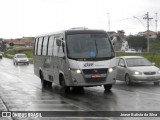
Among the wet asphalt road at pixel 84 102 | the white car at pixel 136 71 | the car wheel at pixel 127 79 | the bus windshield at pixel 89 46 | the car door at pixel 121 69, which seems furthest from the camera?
the car door at pixel 121 69

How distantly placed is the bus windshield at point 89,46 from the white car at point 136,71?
3.40 meters

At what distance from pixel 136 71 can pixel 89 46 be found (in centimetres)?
407

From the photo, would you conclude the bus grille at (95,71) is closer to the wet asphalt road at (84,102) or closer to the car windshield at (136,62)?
the wet asphalt road at (84,102)

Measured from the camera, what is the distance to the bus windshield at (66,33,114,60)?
52.6 feet

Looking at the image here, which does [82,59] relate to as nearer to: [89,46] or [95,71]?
[95,71]

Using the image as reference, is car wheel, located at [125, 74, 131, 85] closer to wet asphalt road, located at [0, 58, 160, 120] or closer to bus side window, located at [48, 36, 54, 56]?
wet asphalt road, located at [0, 58, 160, 120]

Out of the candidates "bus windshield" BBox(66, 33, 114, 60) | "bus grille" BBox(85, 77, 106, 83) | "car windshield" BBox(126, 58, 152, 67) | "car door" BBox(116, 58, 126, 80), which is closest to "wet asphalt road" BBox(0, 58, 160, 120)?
"bus grille" BBox(85, 77, 106, 83)

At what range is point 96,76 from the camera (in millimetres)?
15711

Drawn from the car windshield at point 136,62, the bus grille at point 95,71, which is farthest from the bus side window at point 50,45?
the car windshield at point 136,62

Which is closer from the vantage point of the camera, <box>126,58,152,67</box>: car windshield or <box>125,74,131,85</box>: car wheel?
<box>125,74,131,85</box>: car wheel

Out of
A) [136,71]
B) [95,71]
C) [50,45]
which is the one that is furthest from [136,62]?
[95,71]

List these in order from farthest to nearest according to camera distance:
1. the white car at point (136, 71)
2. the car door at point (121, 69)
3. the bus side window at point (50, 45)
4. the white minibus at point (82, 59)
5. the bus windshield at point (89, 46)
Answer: the car door at point (121, 69)
the white car at point (136, 71)
the bus side window at point (50, 45)
the bus windshield at point (89, 46)
the white minibus at point (82, 59)

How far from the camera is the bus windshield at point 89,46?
16.0 meters

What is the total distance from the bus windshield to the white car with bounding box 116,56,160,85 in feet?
11.2
